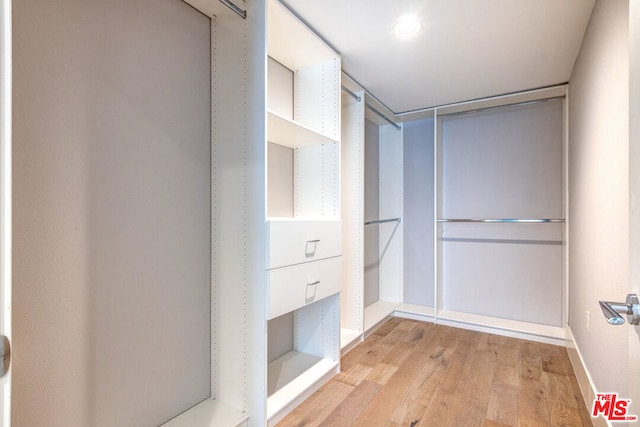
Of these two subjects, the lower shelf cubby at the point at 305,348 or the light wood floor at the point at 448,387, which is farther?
the lower shelf cubby at the point at 305,348

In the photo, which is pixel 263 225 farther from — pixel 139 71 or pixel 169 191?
pixel 139 71

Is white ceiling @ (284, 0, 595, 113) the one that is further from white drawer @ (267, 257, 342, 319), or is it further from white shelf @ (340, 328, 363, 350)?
white shelf @ (340, 328, 363, 350)

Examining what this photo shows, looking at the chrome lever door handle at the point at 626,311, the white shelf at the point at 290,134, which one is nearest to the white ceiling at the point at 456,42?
the white shelf at the point at 290,134

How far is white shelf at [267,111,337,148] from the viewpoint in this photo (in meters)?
1.68

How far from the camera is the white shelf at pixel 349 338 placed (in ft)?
8.21

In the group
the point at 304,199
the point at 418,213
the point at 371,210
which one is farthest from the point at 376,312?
the point at 304,199

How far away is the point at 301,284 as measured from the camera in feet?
5.84

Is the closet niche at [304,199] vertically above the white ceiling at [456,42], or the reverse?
the white ceiling at [456,42]

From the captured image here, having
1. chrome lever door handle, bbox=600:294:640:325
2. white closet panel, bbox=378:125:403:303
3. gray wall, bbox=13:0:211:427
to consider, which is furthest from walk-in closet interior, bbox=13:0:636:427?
chrome lever door handle, bbox=600:294:640:325

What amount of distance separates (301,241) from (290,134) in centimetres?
63

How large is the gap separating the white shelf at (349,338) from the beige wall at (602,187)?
56.6 inches

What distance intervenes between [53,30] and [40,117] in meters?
0.31

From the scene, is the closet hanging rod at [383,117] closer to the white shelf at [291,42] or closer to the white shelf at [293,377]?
the white shelf at [291,42]

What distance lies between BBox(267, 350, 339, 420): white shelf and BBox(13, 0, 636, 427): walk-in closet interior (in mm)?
12
